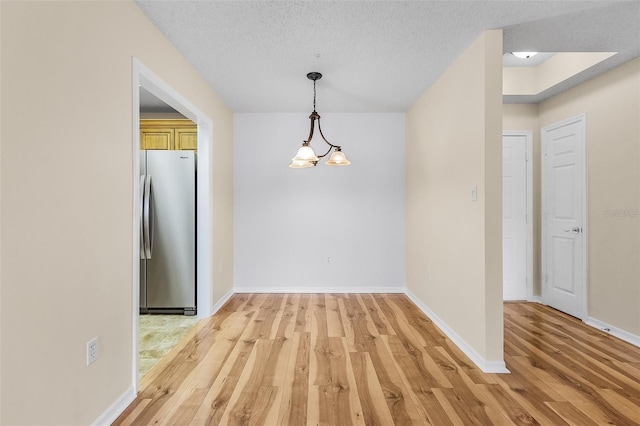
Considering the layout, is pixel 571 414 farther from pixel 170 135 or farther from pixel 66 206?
pixel 170 135

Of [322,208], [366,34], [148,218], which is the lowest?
[148,218]

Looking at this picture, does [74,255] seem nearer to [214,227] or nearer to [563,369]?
[214,227]

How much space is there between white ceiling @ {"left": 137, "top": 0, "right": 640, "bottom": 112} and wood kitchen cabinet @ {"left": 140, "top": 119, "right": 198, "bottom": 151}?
0.76 m

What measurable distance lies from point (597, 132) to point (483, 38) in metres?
1.99

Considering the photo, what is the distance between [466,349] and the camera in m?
2.64

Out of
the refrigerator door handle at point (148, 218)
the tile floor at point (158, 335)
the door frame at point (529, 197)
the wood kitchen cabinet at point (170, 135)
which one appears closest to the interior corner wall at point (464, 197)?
the door frame at point (529, 197)

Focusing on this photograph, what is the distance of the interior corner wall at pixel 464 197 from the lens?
93.7 inches

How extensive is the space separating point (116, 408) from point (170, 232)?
2.14 metres

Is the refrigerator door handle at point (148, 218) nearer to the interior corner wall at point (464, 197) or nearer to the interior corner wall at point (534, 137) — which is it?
the interior corner wall at point (464, 197)

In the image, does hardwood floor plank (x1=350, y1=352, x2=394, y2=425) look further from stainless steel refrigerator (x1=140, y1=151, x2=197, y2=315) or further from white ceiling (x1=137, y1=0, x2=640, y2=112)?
white ceiling (x1=137, y1=0, x2=640, y2=112)

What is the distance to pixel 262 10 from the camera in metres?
2.16

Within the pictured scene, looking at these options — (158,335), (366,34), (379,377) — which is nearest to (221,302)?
(158,335)

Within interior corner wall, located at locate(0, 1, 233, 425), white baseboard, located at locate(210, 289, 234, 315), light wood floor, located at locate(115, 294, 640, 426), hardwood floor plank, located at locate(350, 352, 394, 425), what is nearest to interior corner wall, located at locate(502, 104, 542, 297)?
light wood floor, located at locate(115, 294, 640, 426)

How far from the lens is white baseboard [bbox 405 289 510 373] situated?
2.34 metres
